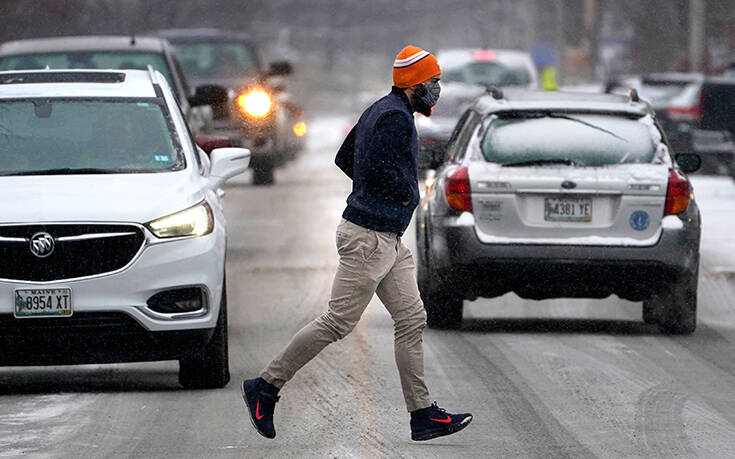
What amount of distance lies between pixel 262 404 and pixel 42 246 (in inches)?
64.7

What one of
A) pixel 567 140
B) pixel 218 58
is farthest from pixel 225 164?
pixel 218 58

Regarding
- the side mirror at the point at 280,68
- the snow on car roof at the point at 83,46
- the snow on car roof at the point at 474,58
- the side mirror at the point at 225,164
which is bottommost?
the snow on car roof at the point at 474,58

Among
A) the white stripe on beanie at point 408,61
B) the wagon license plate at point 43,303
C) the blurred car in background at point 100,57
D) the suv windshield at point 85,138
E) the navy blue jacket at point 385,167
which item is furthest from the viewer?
the blurred car in background at point 100,57

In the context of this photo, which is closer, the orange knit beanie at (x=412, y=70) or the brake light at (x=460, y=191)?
the orange knit beanie at (x=412, y=70)

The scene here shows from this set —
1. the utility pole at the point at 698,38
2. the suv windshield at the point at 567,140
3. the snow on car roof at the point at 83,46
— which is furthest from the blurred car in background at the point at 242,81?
the utility pole at the point at 698,38

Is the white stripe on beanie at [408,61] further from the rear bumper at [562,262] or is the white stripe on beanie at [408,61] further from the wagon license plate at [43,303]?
the rear bumper at [562,262]

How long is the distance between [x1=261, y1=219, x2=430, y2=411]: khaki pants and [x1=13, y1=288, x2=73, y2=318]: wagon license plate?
1.40 metres

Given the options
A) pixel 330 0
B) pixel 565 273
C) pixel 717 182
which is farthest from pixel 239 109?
pixel 330 0

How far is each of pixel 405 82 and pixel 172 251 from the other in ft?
6.04

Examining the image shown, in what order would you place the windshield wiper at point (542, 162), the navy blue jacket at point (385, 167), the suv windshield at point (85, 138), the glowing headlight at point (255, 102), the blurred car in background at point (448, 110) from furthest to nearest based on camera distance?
1. the blurred car in background at point (448, 110)
2. the glowing headlight at point (255, 102)
3. the windshield wiper at point (542, 162)
4. the suv windshield at point (85, 138)
5. the navy blue jacket at point (385, 167)

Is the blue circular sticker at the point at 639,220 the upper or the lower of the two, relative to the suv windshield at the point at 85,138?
lower

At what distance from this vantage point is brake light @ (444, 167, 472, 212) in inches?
457

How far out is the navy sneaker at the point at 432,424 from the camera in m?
7.93

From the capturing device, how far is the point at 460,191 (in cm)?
1162
